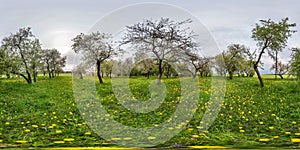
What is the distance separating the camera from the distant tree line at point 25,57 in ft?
43.3

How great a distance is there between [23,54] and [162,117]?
29.9ft

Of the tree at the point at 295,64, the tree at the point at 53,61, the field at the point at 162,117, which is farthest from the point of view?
the tree at the point at 53,61

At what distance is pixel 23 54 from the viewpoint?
14.2 meters

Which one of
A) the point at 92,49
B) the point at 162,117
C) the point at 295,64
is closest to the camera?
the point at 162,117

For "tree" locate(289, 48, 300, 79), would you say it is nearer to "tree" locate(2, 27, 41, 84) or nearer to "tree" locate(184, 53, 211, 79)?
"tree" locate(184, 53, 211, 79)

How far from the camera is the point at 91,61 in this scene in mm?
15000

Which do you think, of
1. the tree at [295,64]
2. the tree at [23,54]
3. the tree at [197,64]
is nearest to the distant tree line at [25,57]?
the tree at [23,54]

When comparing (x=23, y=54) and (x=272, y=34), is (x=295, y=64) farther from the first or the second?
(x=23, y=54)

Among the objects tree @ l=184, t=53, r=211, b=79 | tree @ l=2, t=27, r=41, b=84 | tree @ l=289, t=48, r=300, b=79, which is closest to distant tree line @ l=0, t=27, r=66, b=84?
tree @ l=2, t=27, r=41, b=84

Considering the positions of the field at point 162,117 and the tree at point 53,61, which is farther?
the tree at point 53,61

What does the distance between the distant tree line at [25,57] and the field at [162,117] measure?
30.9 inches

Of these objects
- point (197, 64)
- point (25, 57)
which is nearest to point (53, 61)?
point (25, 57)

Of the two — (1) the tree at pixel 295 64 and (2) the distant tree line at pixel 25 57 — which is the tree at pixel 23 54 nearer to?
(2) the distant tree line at pixel 25 57

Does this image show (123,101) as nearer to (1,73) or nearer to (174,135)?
(174,135)
